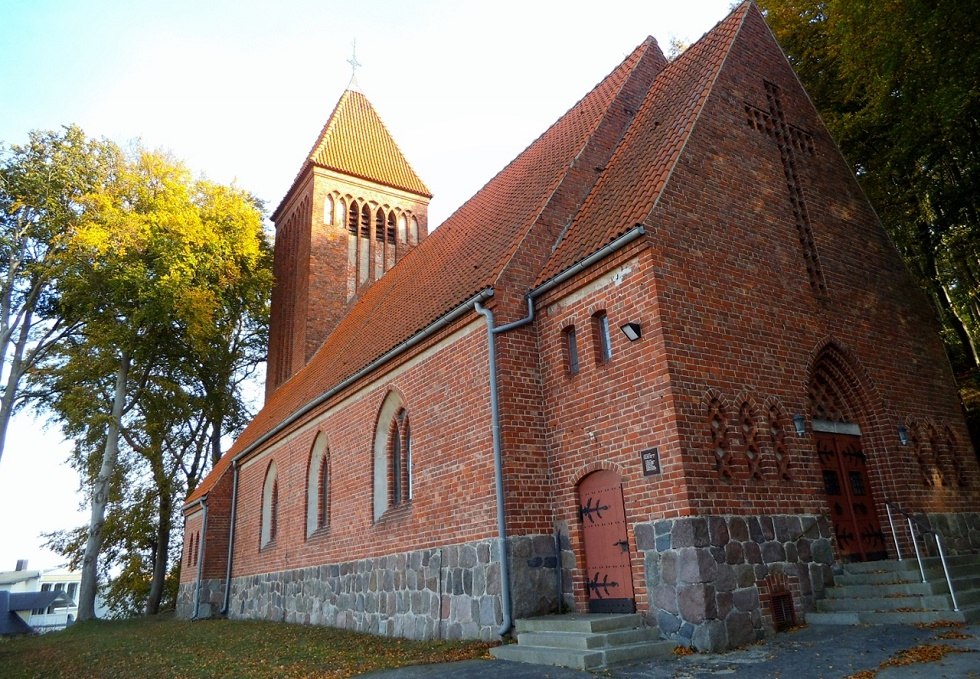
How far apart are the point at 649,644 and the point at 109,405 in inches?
835

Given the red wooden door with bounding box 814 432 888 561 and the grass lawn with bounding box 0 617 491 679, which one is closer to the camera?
the grass lawn with bounding box 0 617 491 679

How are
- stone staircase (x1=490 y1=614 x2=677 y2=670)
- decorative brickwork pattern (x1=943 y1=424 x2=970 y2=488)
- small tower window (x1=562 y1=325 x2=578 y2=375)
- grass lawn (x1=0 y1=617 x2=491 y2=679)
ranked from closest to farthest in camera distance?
stone staircase (x1=490 y1=614 x2=677 y2=670) → grass lawn (x1=0 y1=617 x2=491 y2=679) → small tower window (x1=562 y1=325 x2=578 y2=375) → decorative brickwork pattern (x1=943 y1=424 x2=970 y2=488)

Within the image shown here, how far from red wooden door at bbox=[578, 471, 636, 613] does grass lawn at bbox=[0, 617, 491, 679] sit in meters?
1.57

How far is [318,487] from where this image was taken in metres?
15.0

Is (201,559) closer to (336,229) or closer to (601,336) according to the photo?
(336,229)

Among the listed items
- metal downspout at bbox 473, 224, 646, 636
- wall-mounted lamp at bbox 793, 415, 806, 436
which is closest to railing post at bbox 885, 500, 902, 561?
wall-mounted lamp at bbox 793, 415, 806, 436

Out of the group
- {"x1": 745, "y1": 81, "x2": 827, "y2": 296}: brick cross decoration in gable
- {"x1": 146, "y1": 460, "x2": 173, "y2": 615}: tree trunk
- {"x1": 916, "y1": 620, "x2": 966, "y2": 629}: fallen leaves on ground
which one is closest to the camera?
{"x1": 916, "y1": 620, "x2": 966, "y2": 629}: fallen leaves on ground

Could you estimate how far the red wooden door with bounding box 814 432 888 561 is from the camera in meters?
9.13

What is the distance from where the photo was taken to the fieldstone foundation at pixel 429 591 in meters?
8.73

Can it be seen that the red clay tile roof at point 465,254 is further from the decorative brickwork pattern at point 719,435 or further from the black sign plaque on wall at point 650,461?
the decorative brickwork pattern at point 719,435

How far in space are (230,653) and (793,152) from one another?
1171 cm

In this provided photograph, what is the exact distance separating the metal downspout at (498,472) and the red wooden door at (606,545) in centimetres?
101

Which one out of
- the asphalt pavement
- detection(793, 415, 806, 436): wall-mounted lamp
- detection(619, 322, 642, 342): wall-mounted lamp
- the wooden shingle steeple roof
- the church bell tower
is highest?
the wooden shingle steeple roof

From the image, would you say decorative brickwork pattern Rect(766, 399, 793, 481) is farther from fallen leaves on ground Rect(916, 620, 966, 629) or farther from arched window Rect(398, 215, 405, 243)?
arched window Rect(398, 215, 405, 243)
